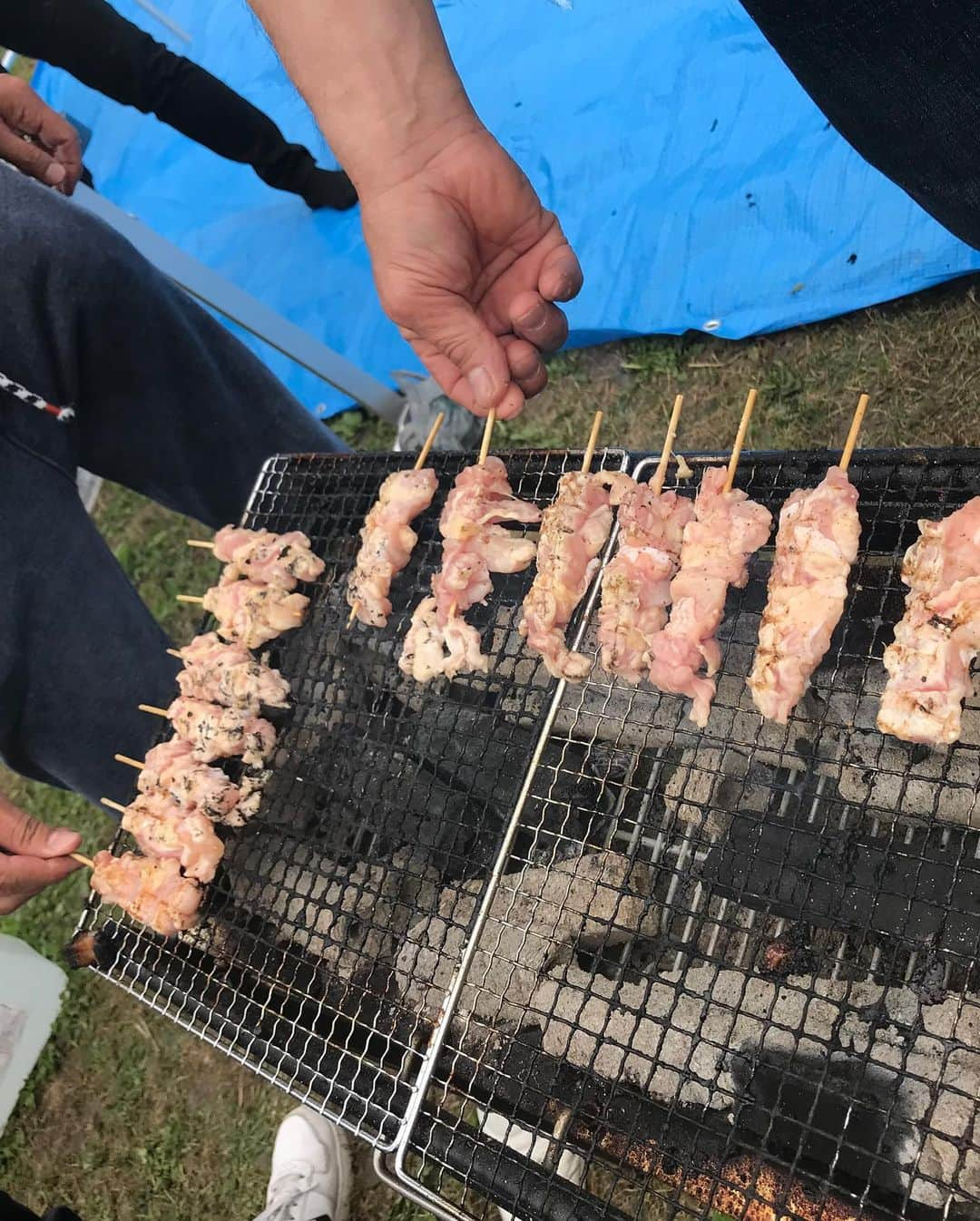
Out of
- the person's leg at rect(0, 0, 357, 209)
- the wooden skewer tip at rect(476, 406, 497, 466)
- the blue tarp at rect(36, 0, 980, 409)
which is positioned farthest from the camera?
the person's leg at rect(0, 0, 357, 209)

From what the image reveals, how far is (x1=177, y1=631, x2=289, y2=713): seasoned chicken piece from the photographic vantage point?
10.4 feet

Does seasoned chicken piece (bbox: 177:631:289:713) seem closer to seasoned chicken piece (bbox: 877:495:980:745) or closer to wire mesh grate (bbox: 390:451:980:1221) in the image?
wire mesh grate (bbox: 390:451:980:1221)

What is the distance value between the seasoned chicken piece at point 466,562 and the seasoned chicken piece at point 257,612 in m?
0.63

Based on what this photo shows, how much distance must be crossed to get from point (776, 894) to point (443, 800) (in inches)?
43.0

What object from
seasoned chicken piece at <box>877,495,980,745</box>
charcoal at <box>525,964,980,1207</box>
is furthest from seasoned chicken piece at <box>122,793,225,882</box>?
seasoned chicken piece at <box>877,495,980,745</box>

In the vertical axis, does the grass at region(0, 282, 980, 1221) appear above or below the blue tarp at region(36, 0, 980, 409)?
below

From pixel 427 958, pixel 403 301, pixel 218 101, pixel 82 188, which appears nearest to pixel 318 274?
pixel 218 101

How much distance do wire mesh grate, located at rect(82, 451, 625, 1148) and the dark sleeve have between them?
1.09 metres

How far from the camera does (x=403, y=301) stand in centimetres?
231

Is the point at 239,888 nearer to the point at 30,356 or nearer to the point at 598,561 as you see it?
the point at 598,561

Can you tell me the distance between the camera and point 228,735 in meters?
3.15

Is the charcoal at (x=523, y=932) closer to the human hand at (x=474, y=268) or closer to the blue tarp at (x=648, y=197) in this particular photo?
the human hand at (x=474, y=268)

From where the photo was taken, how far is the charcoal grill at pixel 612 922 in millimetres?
2006

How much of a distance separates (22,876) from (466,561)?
76.1 inches
